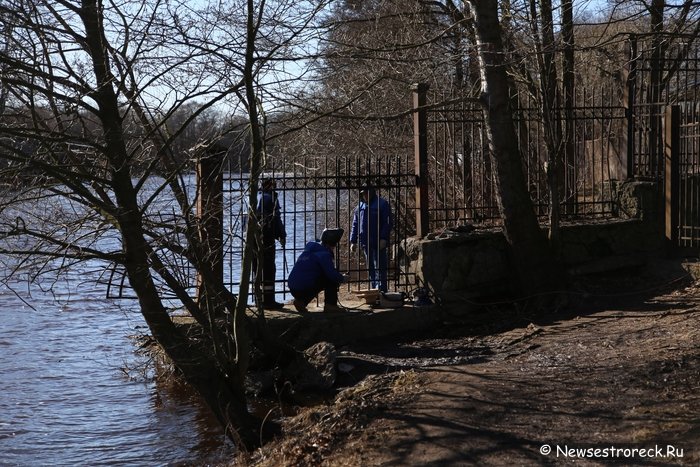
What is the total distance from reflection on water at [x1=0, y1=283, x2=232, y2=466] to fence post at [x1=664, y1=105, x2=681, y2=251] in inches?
268

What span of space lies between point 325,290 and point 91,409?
2.92 m

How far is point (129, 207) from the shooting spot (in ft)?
22.2

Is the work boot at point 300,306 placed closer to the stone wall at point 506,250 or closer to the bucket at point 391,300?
the bucket at point 391,300

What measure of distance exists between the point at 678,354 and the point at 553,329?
85.8 inches

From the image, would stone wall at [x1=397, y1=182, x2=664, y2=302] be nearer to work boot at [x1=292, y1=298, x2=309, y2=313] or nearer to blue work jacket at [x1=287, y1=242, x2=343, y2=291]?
blue work jacket at [x1=287, y1=242, x2=343, y2=291]

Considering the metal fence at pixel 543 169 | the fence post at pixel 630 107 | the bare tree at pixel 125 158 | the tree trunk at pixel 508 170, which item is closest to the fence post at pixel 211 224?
the bare tree at pixel 125 158

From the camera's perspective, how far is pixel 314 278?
33.7ft

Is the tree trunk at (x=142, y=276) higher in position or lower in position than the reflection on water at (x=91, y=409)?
higher

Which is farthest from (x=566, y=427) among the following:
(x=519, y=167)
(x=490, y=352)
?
(x=519, y=167)

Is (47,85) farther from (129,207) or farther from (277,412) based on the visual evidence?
(277,412)

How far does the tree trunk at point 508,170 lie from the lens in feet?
34.1

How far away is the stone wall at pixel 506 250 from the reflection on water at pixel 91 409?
3329mm

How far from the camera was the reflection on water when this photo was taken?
26.9 feet

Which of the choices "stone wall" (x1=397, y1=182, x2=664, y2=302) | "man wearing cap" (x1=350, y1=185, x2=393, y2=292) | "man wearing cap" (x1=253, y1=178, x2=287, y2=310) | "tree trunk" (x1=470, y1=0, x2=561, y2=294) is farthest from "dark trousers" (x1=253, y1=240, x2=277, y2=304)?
"tree trunk" (x1=470, y1=0, x2=561, y2=294)
